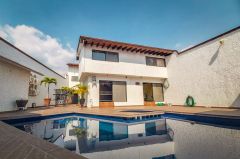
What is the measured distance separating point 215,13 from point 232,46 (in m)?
3.90

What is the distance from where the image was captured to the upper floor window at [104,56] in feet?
37.4

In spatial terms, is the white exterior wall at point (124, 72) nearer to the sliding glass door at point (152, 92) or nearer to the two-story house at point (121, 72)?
the two-story house at point (121, 72)

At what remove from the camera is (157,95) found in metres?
13.6

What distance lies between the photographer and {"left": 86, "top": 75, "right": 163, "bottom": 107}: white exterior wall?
11.0 metres

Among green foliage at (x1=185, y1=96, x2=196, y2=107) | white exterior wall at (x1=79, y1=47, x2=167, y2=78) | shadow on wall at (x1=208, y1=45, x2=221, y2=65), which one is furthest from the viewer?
white exterior wall at (x1=79, y1=47, x2=167, y2=78)

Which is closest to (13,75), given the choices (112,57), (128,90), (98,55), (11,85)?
(11,85)

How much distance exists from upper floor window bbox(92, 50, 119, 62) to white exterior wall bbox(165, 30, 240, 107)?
A: 20.6ft

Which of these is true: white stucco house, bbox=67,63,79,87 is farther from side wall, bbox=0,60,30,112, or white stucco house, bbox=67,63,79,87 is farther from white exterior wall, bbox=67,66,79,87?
side wall, bbox=0,60,30,112

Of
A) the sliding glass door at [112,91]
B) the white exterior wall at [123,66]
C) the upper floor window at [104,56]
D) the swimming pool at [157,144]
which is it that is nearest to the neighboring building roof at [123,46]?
the white exterior wall at [123,66]

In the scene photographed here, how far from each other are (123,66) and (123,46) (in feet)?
6.16

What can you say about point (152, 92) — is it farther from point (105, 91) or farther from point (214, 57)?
point (214, 57)

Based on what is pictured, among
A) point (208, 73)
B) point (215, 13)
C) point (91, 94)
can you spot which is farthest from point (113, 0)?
point (208, 73)

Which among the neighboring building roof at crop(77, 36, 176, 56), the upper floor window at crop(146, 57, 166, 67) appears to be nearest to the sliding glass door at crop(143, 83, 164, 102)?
the upper floor window at crop(146, 57, 166, 67)

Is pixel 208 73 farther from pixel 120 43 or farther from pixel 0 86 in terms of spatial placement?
pixel 0 86
